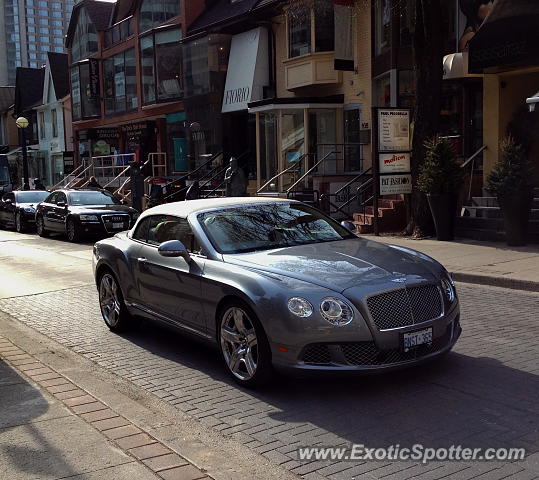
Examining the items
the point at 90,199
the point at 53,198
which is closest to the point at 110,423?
the point at 90,199

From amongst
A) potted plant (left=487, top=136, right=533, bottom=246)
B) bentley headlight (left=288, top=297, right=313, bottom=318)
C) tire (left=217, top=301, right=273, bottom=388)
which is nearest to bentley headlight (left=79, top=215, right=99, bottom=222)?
potted plant (left=487, top=136, right=533, bottom=246)

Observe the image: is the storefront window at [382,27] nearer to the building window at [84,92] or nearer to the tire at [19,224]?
the tire at [19,224]

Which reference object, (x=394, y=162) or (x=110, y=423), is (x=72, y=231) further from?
(x=110, y=423)

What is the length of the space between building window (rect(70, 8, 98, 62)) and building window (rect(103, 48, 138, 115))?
103 inches

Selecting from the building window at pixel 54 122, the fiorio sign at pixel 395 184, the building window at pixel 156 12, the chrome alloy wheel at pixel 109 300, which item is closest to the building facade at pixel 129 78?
the building window at pixel 156 12

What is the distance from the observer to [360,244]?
20.1 feet

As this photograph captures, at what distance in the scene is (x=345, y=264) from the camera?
531 cm

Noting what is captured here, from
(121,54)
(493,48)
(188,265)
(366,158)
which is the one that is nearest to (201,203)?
(188,265)

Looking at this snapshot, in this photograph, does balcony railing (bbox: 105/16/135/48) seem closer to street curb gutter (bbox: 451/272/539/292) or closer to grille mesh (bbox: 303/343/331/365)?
street curb gutter (bbox: 451/272/539/292)

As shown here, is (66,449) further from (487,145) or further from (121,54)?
(121,54)

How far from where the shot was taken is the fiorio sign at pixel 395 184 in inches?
597

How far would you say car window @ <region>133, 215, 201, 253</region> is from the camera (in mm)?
6225

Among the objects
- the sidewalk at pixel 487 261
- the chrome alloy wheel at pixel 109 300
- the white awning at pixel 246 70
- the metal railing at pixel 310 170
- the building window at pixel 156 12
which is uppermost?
the building window at pixel 156 12

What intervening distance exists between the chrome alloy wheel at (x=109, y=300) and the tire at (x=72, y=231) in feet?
37.0
